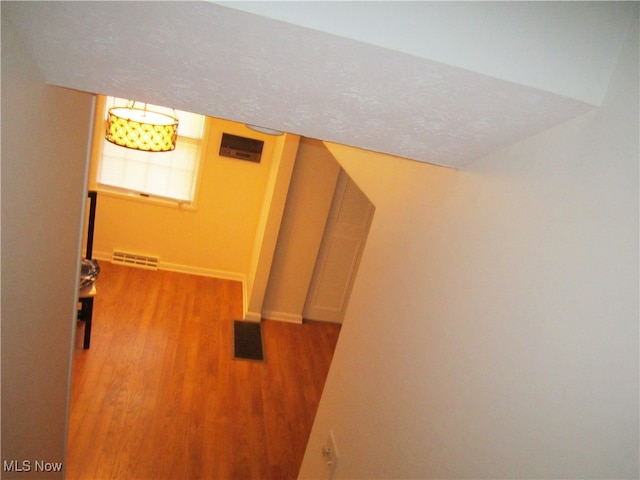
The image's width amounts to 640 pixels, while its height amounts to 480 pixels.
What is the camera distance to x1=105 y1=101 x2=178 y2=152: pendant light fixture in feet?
10.9

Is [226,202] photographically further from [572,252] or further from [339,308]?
[572,252]

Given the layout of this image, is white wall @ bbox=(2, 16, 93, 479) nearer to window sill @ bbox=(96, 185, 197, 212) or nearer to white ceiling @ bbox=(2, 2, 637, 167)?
white ceiling @ bbox=(2, 2, 637, 167)

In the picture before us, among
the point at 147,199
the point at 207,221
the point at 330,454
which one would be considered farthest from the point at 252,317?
the point at 330,454

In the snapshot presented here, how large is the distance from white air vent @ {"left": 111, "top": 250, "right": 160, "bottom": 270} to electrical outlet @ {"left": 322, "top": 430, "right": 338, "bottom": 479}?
4.48m

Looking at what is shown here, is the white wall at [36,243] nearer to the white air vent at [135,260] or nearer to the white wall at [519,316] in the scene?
the white wall at [519,316]

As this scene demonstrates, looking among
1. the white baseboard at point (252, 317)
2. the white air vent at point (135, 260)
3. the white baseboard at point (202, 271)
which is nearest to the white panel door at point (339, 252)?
the white baseboard at point (252, 317)

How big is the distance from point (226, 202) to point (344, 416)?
4.35 meters

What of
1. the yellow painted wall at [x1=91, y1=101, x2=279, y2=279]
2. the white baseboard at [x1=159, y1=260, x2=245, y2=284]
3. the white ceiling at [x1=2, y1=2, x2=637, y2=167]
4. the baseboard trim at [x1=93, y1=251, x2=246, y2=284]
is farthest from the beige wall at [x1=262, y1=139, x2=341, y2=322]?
the white ceiling at [x1=2, y1=2, x2=637, y2=167]

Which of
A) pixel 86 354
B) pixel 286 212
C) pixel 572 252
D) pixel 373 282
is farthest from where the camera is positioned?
pixel 286 212

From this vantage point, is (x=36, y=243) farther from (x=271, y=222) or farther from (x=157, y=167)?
(x=157, y=167)

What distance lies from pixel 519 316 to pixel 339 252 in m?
4.52

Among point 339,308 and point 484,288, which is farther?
point 339,308

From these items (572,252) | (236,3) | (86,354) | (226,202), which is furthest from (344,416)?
(226,202)

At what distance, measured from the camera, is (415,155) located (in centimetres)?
123
